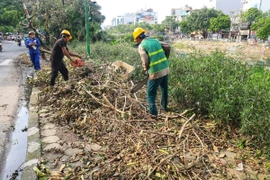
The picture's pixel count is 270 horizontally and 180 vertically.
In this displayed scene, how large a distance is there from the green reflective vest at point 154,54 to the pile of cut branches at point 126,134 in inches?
33.5

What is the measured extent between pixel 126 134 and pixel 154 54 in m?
1.41

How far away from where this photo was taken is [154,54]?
12.6 feet

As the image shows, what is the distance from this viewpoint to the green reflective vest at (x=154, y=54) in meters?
3.80

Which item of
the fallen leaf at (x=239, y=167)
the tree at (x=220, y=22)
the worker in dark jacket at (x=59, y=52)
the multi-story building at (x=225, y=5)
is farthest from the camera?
the multi-story building at (x=225, y=5)

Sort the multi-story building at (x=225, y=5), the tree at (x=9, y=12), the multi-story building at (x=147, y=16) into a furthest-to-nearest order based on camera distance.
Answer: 1. the multi-story building at (x=147, y=16)
2. the multi-story building at (x=225, y=5)
3. the tree at (x=9, y=12)

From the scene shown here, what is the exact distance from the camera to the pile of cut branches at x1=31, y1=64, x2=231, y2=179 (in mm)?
2711

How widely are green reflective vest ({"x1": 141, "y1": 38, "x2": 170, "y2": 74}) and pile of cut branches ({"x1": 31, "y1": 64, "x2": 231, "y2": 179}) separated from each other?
85 centimetres

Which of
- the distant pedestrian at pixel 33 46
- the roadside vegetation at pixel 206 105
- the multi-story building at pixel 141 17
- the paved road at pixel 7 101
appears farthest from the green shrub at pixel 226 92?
the multi-story building at pixel 141 17

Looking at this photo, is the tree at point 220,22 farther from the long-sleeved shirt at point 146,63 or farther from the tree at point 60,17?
the long-sleeved shirt at point 146,63

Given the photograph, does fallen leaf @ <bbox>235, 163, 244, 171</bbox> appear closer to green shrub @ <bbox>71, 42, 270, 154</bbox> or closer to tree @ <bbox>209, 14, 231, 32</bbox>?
green shrub @ <bbox>71, 42, 270, 154</bbox>

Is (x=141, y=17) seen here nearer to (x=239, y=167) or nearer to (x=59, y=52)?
(x=59, y=52)

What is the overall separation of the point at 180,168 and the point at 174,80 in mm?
2582

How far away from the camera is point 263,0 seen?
1944 inches

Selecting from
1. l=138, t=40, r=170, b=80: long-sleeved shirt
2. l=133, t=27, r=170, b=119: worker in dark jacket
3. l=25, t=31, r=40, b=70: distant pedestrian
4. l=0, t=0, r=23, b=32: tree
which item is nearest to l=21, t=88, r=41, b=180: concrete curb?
l=133, t=27, r=170, b=119: worker in dark jacket
